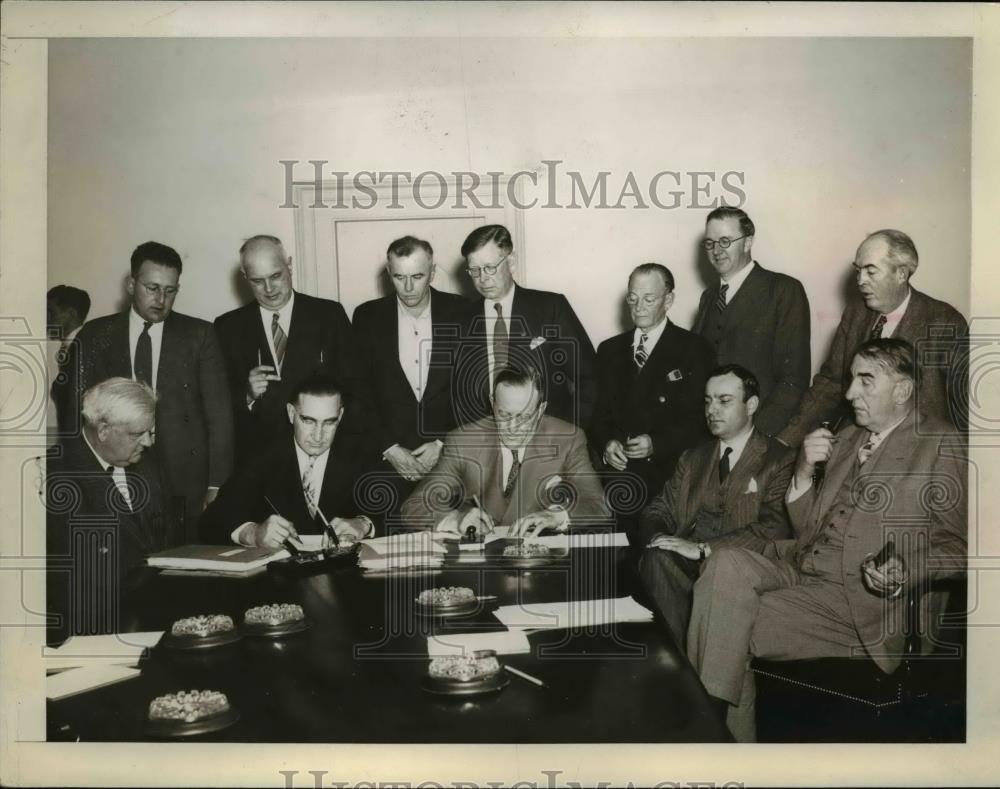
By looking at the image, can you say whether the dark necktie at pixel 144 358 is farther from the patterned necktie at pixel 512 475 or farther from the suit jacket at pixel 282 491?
the patterned necktie at pixel 512 475

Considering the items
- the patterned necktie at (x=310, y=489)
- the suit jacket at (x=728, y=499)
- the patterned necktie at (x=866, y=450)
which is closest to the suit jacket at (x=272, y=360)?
the patterned necktie at (x=310, y=489)

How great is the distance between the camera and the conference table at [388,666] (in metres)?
2.93

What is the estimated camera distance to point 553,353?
3.55 meters

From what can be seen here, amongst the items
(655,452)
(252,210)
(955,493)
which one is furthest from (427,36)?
(955,493)

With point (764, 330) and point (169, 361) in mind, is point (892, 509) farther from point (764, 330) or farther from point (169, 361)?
point (169, 361)

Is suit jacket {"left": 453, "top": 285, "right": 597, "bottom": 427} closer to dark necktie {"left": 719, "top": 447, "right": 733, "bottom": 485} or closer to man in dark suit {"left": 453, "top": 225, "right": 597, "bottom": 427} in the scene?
man in dark suit {"left": 453, "top": 225, "right": 597, "bottom": 427}

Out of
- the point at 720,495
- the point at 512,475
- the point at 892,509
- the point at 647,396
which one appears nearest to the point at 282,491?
the point at 512,475

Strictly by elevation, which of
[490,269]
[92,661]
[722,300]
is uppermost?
[490,269]

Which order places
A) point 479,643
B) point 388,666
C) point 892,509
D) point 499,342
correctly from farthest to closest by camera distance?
point 499,342, point 892,509, point 388,666, point 479,643

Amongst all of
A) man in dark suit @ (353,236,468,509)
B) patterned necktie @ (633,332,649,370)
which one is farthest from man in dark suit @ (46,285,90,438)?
patterned necktie @ (633,332,649,370)

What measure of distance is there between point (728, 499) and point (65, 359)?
2401mm

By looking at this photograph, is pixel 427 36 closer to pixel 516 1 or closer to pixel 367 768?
pixel 516 1

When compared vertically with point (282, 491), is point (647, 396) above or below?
above

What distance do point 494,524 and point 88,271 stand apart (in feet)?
5.61
